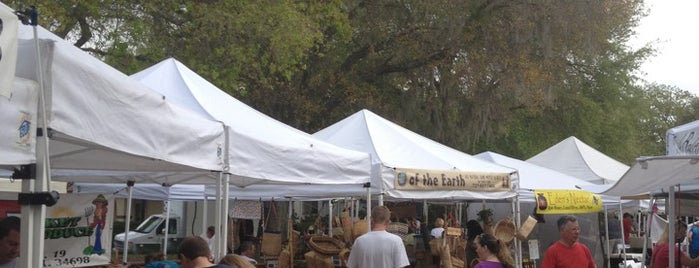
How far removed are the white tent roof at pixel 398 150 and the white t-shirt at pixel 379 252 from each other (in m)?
2.58

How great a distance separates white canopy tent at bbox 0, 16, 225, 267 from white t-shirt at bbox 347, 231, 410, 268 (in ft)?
7.20

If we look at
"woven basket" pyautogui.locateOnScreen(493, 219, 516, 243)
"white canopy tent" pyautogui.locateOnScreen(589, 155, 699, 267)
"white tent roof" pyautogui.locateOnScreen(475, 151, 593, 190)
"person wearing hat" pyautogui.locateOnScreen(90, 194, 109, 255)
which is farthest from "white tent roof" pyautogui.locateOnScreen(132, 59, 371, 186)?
"white tent roof" pyautogui.locateOnScreen(475, 151, 593, 190)

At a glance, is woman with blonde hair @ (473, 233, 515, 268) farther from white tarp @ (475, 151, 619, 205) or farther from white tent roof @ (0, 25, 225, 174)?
white tarp @ (475, 151, 619, 205)

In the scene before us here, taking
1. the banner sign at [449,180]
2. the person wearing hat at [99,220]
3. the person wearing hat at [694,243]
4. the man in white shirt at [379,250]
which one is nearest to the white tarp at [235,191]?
the banner sign at [449,180]

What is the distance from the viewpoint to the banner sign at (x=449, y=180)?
10.5 metres

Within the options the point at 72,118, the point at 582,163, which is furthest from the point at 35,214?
the point at 582,163

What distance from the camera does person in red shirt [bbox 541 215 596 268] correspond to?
300 inches

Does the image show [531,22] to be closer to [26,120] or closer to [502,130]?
[502,130]

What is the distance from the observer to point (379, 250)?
760 cm

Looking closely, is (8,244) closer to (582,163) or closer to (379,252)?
(379,252)

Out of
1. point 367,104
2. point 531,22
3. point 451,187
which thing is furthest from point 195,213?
point 451,187

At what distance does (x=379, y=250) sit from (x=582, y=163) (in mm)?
17323

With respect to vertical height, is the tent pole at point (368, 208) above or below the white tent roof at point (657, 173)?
below

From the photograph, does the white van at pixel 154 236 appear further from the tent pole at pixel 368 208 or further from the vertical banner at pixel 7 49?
the vertical banner at pixel 7 49
